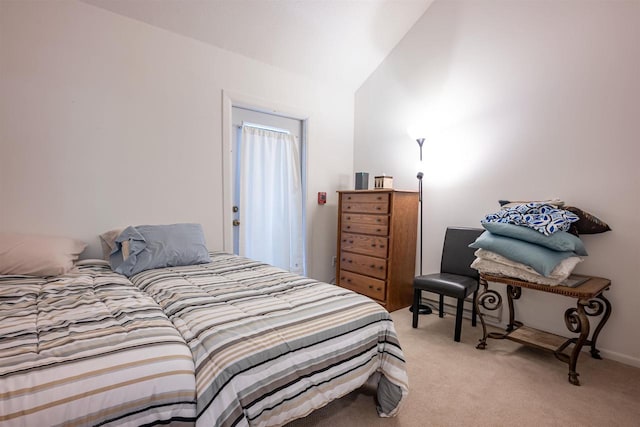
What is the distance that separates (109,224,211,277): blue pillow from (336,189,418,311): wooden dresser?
1.56m

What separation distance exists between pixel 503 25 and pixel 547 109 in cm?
85

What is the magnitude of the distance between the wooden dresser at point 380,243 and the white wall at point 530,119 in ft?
0.90

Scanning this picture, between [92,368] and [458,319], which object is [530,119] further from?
[92,368]

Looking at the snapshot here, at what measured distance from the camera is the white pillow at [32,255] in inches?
69.5

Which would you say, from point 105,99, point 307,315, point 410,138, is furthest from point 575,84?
point 105,99

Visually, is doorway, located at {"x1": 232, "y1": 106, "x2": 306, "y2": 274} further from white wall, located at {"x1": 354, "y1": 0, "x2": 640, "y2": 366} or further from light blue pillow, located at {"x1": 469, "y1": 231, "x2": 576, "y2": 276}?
light blue pillow, located at {"x1": 469, "y1": 231, "x2": 576, "y2": 276}

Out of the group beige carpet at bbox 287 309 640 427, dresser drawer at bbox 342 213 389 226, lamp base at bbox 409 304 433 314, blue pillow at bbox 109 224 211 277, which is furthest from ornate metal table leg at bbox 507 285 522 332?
blue pillow at bbox 109 224 211 277

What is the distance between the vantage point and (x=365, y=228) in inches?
125

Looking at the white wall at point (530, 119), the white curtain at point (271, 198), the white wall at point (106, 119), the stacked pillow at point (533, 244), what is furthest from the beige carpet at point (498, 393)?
the white wall at point (106, 119)

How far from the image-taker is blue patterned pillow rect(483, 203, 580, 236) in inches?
77.5

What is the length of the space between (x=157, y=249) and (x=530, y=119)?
300 cm

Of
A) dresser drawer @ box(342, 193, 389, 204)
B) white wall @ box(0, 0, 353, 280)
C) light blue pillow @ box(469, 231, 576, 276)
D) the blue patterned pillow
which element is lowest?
light blue pillow @ box(469, 231, 576, 276)

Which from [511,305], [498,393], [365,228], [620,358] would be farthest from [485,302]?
[365,228]

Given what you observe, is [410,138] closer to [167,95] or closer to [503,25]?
[503,25]
